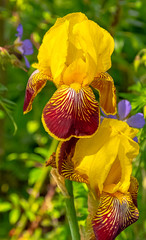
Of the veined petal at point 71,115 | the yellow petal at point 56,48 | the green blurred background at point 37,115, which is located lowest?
the green blurred background at point 37,115

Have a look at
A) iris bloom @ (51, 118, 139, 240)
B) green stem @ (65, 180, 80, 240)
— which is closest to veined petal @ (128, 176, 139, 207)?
iris bloom @ (51, 118, 139, 240)

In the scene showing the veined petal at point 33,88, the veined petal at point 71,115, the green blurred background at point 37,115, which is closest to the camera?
the veined petal at point 71,115

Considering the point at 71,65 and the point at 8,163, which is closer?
the point at 71,65

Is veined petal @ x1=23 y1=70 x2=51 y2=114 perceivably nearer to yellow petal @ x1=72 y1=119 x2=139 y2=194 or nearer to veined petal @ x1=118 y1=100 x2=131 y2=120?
yellow petal @ x1=72 y1=119 x2=139 y2=194

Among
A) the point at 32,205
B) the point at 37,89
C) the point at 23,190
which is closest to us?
the point at 37,89

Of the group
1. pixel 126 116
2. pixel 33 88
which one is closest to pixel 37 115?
pixel 126 116

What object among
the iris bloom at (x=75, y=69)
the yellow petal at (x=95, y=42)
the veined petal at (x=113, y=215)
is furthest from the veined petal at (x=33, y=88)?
the veined petal at (x=113, y=215)

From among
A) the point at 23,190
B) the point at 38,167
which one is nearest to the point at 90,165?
the point at 38,167

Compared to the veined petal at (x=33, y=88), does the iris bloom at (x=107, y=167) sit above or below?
below

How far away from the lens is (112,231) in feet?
2.85

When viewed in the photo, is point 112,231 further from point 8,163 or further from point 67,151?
point 8,163

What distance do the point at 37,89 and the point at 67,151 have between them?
17cm

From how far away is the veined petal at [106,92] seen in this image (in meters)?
0.96

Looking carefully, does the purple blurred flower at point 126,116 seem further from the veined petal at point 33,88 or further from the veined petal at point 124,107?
the veined petal at point 33,88
